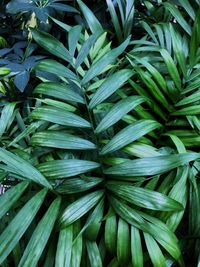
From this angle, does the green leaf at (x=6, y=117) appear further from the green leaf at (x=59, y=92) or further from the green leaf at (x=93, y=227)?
the green leaf at (x=93, y=227)

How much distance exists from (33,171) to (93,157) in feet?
0.60

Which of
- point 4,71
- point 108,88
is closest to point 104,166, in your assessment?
point 108,88

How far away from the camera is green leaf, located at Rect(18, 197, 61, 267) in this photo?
0.66m

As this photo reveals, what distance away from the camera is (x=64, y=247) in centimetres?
71

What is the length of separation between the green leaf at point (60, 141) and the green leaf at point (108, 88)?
0.34 feet

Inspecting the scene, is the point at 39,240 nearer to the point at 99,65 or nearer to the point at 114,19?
the point at 99,65

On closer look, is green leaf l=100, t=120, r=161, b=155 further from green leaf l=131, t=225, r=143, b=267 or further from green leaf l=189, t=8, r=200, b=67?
green leaf l=189, t=8, r=200, b=67

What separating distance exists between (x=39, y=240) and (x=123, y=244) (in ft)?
0.57

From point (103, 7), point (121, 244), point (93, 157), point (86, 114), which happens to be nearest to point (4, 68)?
point (86, 114)

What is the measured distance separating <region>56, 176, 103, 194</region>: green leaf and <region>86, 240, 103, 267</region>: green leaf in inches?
4.5

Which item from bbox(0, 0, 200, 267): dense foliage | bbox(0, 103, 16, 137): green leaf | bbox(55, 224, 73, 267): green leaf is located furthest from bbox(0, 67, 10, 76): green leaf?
bbox(55, 224, 73, 267): green leaf

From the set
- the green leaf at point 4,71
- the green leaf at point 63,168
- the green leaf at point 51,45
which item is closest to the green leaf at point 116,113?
the green leaf at point 63,168

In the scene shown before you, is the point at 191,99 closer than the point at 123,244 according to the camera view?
No

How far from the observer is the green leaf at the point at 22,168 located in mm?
736
